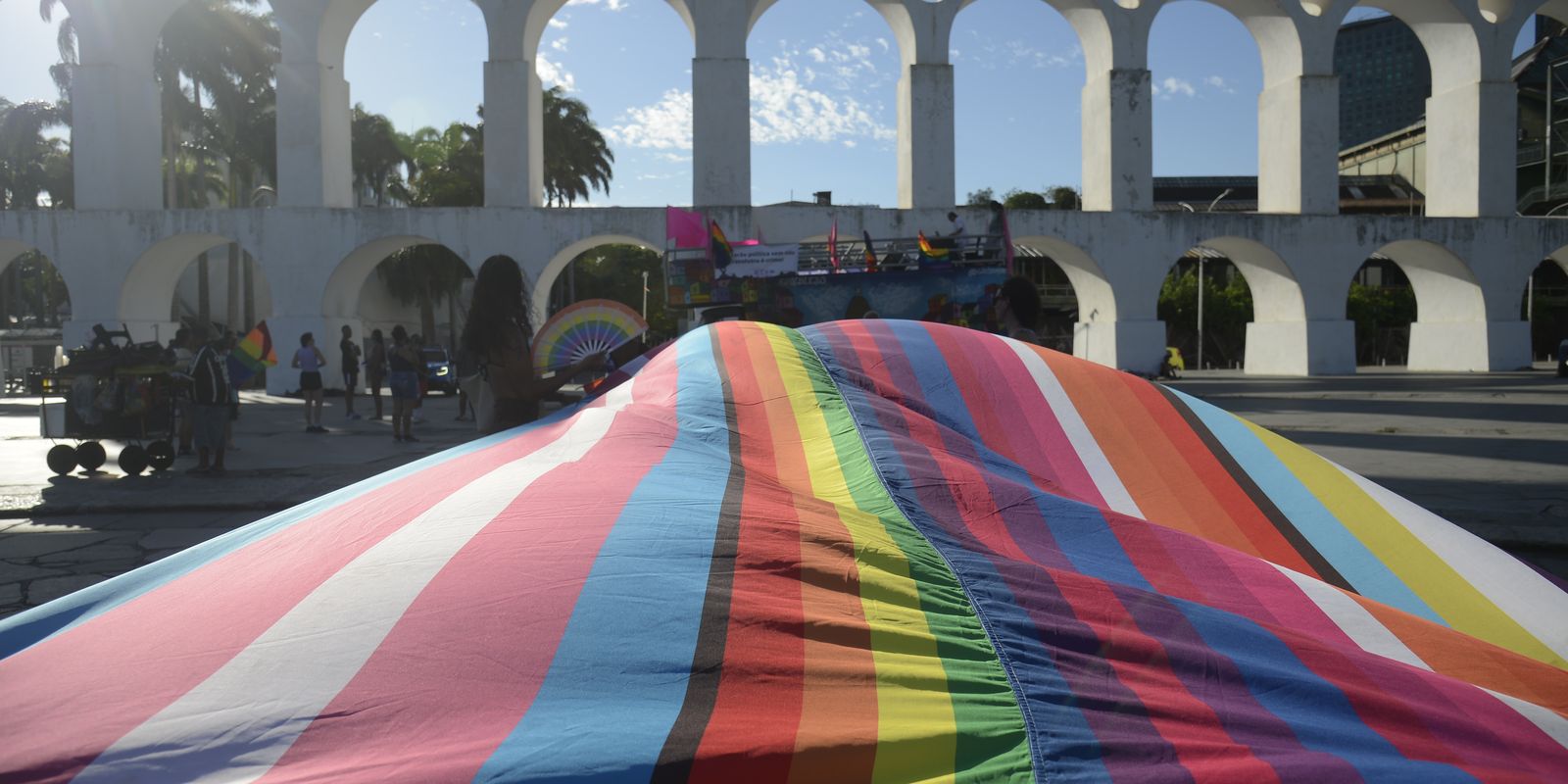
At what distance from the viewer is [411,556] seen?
5.21ft

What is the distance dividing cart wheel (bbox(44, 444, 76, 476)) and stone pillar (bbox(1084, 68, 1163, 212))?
18931mm

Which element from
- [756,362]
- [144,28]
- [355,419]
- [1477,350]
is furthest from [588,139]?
[756,362]

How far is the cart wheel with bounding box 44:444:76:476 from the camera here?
8.11 metres

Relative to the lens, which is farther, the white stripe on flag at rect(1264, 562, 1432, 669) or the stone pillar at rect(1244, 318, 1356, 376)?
the stone pillar at rect(1244, 318, 1356, 376)

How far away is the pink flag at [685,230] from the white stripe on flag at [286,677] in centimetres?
1335

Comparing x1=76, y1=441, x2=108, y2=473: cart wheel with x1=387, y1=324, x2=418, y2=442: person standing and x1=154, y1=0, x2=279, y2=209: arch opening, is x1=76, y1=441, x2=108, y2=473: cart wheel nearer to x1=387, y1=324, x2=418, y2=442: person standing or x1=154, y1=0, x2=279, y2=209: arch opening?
x1=387, y1=324, x2=418, y2=442: person standing

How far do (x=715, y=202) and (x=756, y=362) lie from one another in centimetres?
1796

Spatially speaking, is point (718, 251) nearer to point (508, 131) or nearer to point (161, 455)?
point (161, 455)

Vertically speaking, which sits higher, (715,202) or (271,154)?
(271,154)

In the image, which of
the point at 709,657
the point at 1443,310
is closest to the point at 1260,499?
the point at 709,657

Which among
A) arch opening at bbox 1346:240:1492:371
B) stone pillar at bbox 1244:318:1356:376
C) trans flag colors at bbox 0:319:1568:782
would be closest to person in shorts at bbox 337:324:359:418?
trans flag colors at bbox 0:319:1568:782

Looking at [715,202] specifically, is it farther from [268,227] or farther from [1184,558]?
[1184,558]

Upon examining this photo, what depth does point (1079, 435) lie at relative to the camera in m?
2.61

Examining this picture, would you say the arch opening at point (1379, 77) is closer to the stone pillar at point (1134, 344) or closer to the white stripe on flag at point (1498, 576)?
the stone pillar at point (1134, 344)
